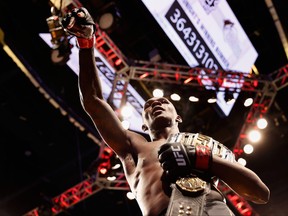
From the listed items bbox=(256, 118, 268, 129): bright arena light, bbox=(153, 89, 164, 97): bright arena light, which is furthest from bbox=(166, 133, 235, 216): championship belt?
bbox=(256, 118, 268, 129): bright arena light

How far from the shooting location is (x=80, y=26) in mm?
2861

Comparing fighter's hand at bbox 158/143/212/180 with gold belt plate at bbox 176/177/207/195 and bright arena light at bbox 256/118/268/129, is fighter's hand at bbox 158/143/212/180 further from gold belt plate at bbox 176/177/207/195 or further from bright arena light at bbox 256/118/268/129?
bright arena light at bbox 256/118/268/129

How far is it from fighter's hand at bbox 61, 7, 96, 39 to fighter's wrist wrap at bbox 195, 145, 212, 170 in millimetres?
1004

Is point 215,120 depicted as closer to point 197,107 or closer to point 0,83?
point 197,107

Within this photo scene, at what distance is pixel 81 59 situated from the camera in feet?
9.65

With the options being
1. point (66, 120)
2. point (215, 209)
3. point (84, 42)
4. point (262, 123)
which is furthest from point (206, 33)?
point (215, 209)

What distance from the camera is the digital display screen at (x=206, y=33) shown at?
7832mm

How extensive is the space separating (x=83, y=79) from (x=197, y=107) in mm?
7497

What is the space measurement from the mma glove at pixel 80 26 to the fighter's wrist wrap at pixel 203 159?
988 mm

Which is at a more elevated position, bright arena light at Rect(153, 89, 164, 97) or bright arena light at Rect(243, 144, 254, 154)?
bright arena light at Rect(153, 89, 164, 97)

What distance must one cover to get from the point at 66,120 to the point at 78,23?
7.48m

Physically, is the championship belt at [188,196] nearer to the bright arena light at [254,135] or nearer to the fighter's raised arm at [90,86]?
the fighter's raised arm at [90,86]

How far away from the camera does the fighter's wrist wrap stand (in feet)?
7.97

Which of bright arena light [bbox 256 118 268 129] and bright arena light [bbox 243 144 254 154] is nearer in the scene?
bright arena light [bbox 256 118 268 129]
